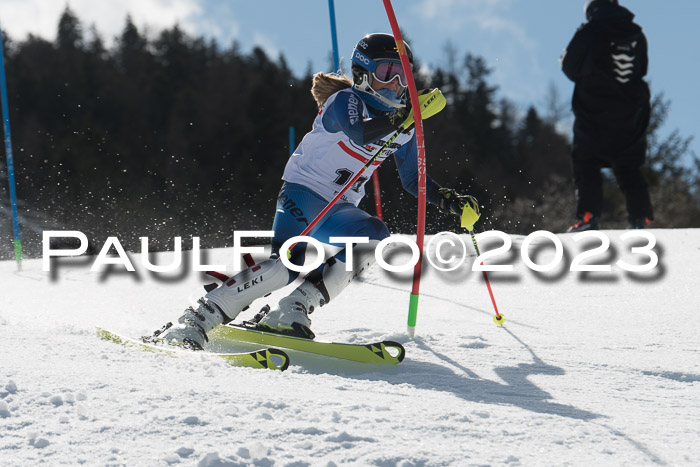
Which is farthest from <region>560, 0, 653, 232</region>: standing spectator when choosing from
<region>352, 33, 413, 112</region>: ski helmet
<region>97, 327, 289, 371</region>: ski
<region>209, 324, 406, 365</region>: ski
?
<region>97, 327, 289, 371</region>: ski

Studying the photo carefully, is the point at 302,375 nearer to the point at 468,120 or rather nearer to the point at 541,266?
the point at 541,266

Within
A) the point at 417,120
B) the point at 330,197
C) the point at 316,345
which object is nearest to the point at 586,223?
the point at 330,197

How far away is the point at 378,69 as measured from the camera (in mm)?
3172

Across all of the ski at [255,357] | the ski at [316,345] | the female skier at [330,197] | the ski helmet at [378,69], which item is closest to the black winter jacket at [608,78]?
the female skier at [330,197]

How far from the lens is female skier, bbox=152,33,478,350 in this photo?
3020 mm

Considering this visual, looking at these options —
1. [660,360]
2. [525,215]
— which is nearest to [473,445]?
[660,360]

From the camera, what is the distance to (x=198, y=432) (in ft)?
5.50

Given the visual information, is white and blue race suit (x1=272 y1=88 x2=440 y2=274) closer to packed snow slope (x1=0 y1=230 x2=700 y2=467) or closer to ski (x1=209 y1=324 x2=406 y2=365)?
ski (x1=209 y1=324 x2=406 y2=365)

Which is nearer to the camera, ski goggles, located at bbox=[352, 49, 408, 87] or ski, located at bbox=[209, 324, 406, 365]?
ski, located at bbox=[209, 324, 406, 365]

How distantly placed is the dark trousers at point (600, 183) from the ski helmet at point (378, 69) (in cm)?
458

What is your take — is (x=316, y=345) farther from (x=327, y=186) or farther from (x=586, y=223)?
(x=586, y=223)

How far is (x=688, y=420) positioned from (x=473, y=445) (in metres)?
0.76

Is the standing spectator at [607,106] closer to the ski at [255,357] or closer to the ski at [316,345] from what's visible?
the ski at [316,345]

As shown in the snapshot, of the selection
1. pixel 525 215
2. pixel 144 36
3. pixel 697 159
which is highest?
pixel 144 36
